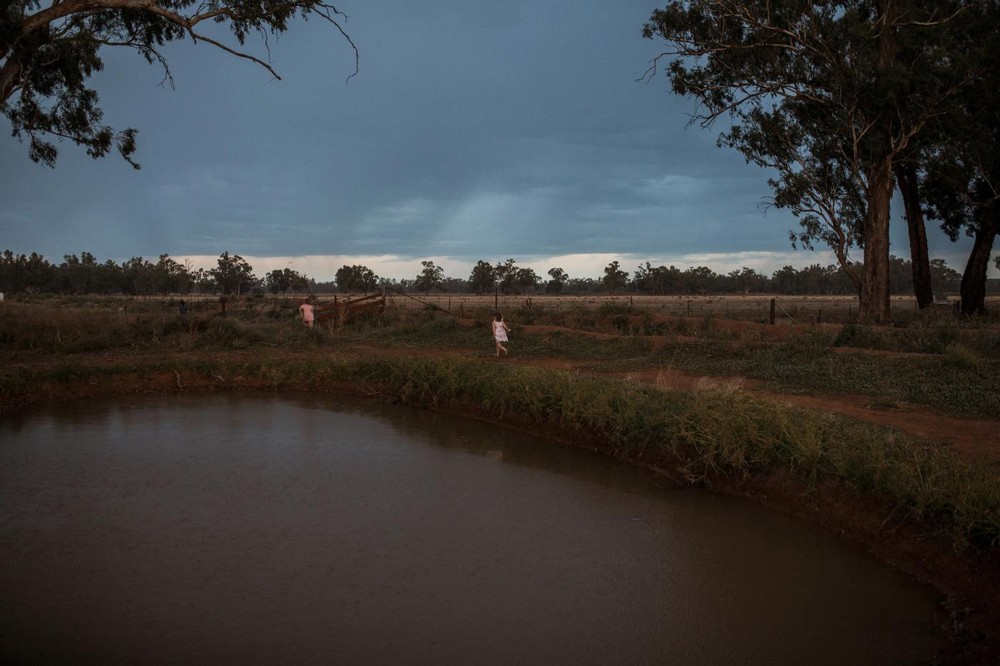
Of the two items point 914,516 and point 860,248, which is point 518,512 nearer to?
point 914,516

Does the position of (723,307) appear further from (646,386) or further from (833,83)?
(646,386)

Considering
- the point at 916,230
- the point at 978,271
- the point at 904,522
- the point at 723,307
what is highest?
the point at 916,230

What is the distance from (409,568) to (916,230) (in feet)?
93.1

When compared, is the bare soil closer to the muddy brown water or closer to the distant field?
the muddy brown water

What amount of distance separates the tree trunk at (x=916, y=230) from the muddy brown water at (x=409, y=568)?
24.3 m

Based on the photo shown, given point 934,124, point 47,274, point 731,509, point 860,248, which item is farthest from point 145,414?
point 47,274

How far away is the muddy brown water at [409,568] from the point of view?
4945mm

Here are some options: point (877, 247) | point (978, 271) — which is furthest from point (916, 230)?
point (877, 247)

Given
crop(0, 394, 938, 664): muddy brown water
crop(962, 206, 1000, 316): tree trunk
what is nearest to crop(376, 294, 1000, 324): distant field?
crop(962, 206, 1000, 316): tree trunk

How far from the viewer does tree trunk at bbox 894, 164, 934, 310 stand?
2823 cm

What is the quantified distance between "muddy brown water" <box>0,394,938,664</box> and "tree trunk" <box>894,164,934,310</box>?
24.3 meters

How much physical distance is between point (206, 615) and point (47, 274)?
10282 centimetres

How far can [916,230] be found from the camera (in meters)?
28.2

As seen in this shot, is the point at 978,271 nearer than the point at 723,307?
Yes
